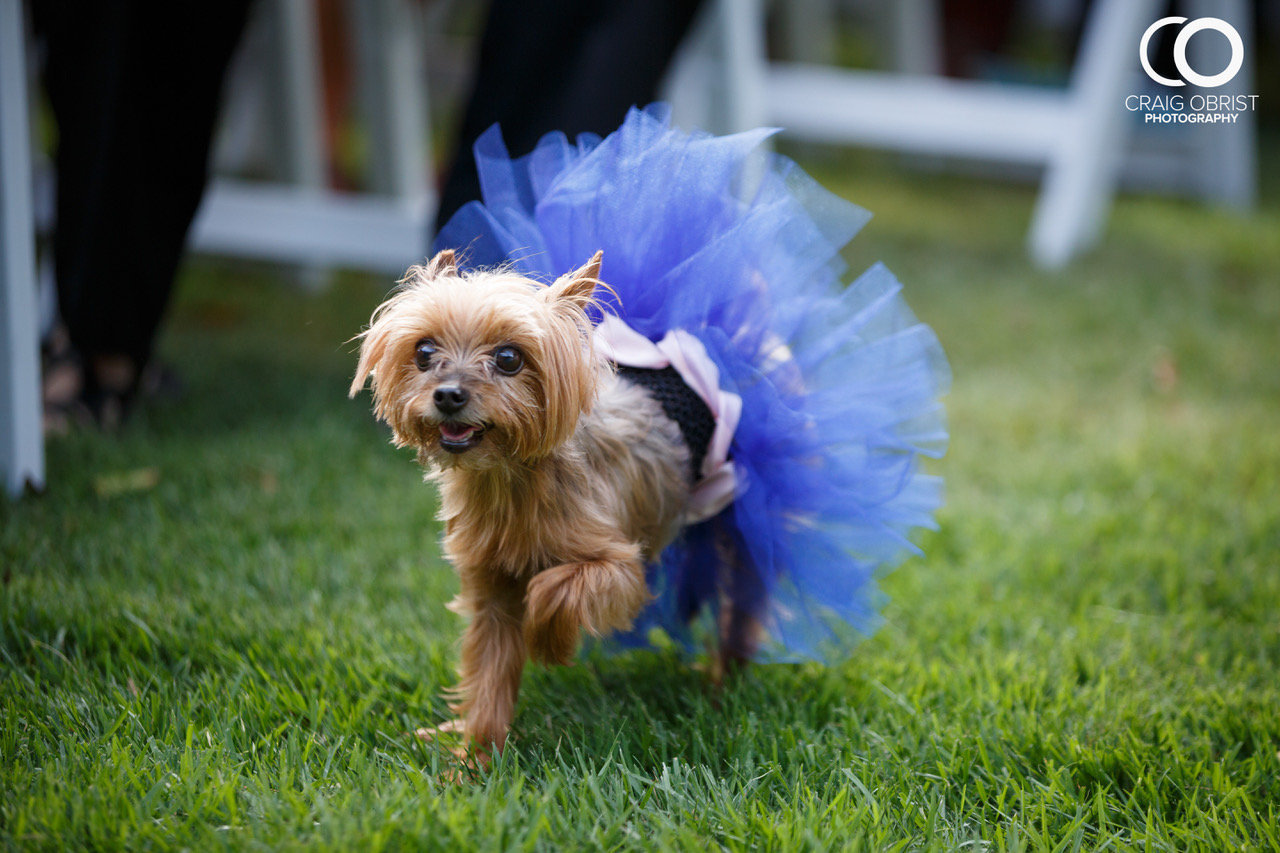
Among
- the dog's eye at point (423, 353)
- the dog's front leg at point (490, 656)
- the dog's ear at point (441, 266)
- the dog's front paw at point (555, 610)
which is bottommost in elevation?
the dog's front leg at point (490, 656)

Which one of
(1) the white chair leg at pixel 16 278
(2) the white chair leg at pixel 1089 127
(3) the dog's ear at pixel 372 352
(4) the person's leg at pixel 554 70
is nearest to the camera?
(3) the dog's ear at pixel 372 352

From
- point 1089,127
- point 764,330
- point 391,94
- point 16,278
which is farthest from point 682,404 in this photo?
point 1089,127

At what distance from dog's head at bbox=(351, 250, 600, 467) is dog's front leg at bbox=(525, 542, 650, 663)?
8.4 inches

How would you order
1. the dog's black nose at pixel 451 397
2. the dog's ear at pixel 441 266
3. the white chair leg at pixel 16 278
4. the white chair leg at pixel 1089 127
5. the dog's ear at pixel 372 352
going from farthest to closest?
the white chair leg at pixel 1089 127 → the white chair leg at pixel 16 278 → the dog's ear at pixel 441 266 → the dog's ear at pixel 372 352 → the dog's black nose at pixel 451 397

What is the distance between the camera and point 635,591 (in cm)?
184

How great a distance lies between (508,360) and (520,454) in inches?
6.4

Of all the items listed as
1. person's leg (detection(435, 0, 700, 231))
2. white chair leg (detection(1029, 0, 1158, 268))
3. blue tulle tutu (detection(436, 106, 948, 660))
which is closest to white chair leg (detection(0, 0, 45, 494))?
person's leg (detection(435, 0, 700, 231))

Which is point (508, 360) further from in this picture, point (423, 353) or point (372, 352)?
point (372, 352)

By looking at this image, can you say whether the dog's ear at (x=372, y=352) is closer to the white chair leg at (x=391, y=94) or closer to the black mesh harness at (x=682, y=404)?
the black mesh harness at (x=682, y=404)

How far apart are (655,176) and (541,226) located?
25cm

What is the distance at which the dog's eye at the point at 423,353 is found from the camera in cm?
174

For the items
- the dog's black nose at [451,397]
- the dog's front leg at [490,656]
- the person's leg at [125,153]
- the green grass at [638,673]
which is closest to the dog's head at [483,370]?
the dog's black nose at [451,397]

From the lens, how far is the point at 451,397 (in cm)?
168

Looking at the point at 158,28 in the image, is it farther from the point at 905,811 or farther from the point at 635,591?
the point at 905,811
